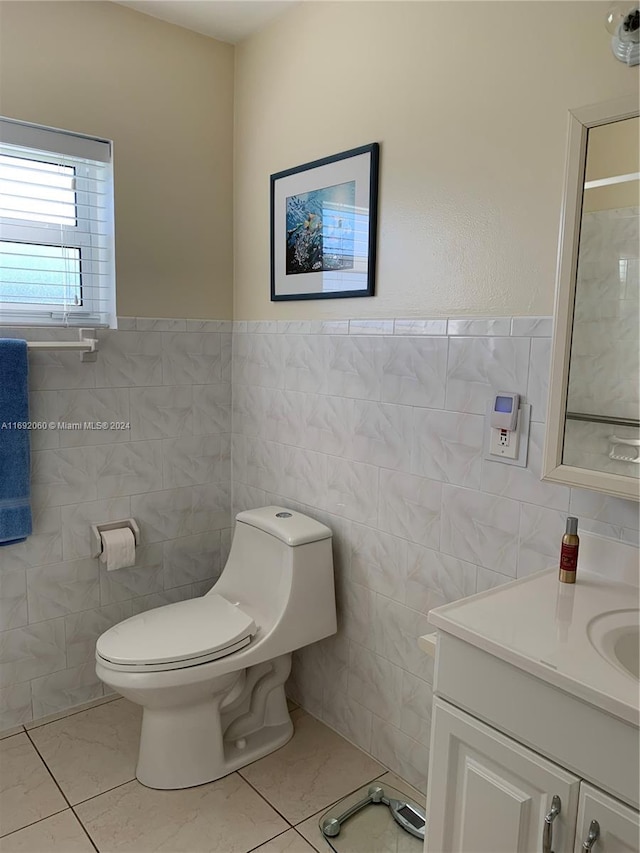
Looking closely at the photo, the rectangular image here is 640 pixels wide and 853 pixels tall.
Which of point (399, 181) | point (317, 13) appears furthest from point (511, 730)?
point (317, 13)

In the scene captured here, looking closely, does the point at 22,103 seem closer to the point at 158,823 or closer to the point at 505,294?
the point at 505,294

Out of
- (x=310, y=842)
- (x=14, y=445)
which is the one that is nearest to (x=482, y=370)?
(x=310, y=842)

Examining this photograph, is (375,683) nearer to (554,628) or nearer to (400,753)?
(400,753)

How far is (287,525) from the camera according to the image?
2188mm

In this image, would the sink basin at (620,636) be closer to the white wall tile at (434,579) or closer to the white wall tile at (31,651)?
the white wall tile at (434,579)

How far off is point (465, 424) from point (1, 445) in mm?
1444

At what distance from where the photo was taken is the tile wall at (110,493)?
7.37 ft

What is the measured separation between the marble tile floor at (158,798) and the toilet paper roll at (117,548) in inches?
22.1

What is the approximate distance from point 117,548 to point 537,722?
1.63 metres

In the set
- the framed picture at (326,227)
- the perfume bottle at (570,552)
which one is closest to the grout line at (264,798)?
the perfume bottle at (570,552)

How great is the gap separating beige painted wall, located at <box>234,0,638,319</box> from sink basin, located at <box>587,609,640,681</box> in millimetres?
708

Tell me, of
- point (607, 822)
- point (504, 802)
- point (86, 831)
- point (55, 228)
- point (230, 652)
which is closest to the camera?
point (607, 822)

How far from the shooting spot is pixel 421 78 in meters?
1.82

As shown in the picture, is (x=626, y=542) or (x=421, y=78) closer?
(x=626, y=542)
